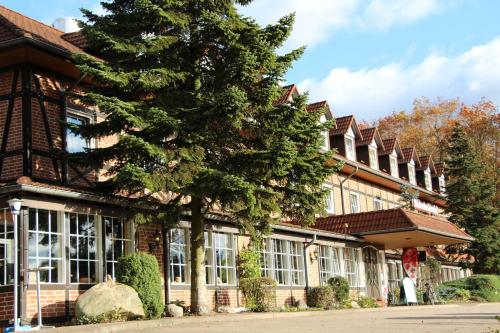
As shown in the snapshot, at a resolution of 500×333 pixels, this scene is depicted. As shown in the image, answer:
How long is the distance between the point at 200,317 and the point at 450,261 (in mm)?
29402

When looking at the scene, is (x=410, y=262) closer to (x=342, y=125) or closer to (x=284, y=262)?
(x=342, y=125)

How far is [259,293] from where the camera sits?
67.3ft

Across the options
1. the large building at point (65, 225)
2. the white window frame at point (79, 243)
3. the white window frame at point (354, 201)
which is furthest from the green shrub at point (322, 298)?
the white window frame at point (79, 243)

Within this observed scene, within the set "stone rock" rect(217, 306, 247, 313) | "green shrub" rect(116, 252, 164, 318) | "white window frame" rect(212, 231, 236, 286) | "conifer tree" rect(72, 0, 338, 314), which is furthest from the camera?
"white window frame" rect(212, 231, 236, 286)

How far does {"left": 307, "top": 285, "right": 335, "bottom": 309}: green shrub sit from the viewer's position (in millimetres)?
24273

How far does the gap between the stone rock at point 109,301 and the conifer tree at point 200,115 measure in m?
1.96

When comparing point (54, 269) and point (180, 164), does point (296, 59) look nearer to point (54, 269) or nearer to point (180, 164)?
point (180, 164)

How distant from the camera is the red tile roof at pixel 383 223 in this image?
27.3m

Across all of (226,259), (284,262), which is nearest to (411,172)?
(284,262)

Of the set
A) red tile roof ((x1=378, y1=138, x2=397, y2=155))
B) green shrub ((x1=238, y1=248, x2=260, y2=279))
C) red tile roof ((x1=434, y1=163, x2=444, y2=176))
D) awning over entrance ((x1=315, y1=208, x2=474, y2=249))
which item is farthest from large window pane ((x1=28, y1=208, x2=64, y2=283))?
red tile roof ((x1=434, y1=163, x2=444, y2=176))

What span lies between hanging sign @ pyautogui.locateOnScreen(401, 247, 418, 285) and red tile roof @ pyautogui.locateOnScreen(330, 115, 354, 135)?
6607 mm

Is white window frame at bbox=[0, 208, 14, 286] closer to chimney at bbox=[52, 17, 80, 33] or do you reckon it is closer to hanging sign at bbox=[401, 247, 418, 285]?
chimney at bbox=[52, 17, 80, 33]

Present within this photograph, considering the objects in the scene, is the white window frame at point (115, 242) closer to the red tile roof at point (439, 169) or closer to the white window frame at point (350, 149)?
the white window frame at point (350, 149)

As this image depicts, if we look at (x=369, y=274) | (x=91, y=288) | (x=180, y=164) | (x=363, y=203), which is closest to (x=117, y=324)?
(x=91, y=288)
